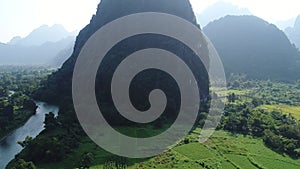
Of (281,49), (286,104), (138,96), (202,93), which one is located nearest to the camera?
(138,96)

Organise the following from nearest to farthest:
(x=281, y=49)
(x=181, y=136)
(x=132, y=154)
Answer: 1. (x=132, y=154)
2. (x=181, y=136)
3. (x=281, y=49)

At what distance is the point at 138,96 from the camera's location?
5153 centimetres

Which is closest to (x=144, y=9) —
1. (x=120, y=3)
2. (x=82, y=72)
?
(x=120, y=3)

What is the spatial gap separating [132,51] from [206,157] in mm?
35208

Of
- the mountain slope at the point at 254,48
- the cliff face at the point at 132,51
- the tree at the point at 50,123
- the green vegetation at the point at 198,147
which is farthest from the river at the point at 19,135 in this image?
the mountain slope at the point at 254,48

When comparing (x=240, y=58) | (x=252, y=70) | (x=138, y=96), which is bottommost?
(x=138, y=96)

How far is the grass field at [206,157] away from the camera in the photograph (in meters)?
28.5

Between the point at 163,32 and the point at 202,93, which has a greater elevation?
the point at 163,32

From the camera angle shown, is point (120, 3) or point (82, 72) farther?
point (120, 3)

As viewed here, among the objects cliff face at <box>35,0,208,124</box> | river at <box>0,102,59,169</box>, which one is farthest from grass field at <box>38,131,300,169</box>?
cliff face at <box>35,0,208,124</box>

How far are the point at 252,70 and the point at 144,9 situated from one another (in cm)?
6031

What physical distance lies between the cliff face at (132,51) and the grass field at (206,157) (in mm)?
15703

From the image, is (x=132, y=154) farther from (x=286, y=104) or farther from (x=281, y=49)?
(x=281, y=49)

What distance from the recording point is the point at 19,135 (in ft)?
136
